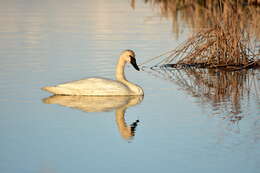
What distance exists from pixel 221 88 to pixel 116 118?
278cm

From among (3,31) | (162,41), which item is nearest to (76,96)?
(162,41)

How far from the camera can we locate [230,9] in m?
13.3

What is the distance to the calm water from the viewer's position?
726 centimetres

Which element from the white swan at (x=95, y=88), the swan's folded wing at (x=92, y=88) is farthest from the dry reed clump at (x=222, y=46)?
the swan's folded wing at (x=92, y=88)

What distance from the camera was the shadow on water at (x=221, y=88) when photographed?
9.69 meters

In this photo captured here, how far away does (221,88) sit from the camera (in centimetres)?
1156

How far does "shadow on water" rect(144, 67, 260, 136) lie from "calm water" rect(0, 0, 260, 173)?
0.05 feet

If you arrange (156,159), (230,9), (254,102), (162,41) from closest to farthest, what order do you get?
(156,159), (254,102), (230,9), (162,41)

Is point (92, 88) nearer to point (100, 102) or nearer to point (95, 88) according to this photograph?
point (95, 88)

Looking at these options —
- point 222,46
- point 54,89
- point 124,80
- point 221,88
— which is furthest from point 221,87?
point 54,89

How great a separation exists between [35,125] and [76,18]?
14055mm

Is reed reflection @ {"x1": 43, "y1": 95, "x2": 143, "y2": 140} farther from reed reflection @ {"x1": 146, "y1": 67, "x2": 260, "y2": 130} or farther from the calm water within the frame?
reed reflection @ {"x1": 146, "y1": 67, "x2": 260, "y2": 130}

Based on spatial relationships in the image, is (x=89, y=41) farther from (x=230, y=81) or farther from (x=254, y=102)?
(x=254, y=102)

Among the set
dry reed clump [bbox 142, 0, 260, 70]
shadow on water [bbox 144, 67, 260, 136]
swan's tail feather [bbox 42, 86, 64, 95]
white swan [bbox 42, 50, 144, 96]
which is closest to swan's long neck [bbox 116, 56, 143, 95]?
white swan [bbox 42, 50, 144, 96]
